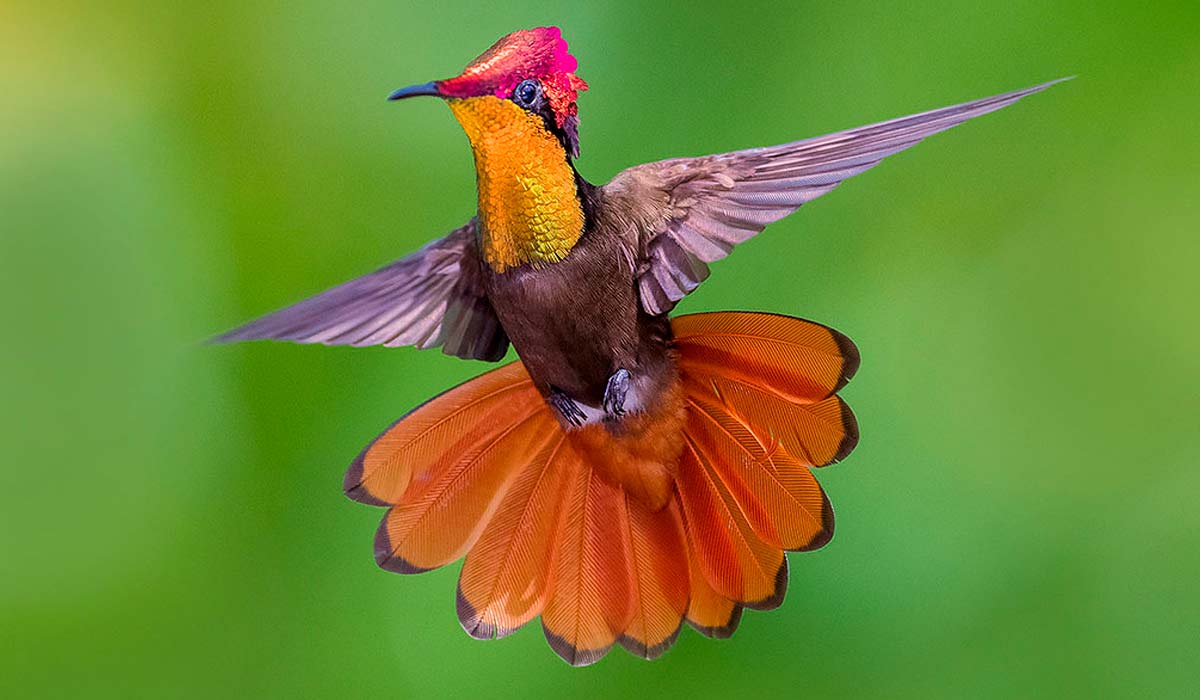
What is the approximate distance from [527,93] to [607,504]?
1.75ft

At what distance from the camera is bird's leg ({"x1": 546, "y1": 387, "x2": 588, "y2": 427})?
1302 millimetres

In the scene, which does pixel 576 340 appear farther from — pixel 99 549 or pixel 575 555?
pixel 99 549

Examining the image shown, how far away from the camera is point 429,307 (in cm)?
124

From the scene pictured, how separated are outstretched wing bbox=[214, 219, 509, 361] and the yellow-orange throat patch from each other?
0.07 m

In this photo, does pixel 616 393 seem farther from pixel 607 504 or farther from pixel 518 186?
pixel 518 186

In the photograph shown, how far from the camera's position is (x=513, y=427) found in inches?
53.9

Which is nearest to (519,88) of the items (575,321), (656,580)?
(575,321)

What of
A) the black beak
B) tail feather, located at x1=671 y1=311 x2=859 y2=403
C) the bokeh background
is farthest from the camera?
the bokeh background

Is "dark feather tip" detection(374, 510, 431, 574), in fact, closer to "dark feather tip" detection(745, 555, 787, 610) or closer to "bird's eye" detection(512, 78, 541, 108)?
"dark feather tip" detection(745, 555, 787, 610)

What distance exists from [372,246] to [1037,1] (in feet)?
3.84

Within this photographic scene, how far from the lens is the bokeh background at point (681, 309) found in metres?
1.92

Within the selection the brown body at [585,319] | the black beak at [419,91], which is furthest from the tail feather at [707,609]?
the black beak at [419,91]

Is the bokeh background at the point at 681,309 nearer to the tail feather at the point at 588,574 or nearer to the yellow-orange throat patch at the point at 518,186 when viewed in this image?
the tail feather at the point at 588,574

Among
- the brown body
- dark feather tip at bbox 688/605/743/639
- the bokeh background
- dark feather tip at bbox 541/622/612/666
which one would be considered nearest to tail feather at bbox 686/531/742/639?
dark feather tip at bbox 688/605/743/639
